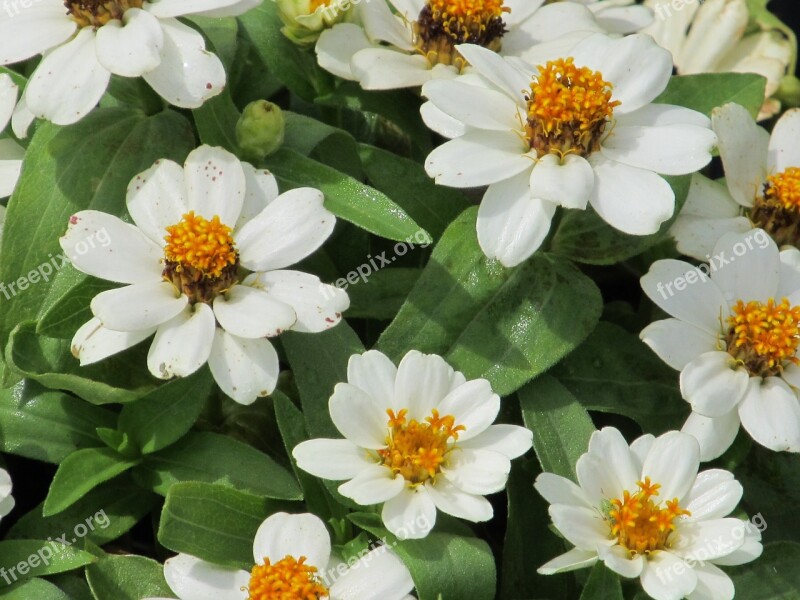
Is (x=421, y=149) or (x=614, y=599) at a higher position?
(x=421, y=149)

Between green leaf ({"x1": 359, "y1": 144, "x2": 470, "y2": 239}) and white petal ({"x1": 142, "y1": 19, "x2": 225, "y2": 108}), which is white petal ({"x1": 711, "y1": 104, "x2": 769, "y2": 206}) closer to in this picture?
green leaf ({"x1": 359, "y1": 144, "x2": 470, "y2": 239})


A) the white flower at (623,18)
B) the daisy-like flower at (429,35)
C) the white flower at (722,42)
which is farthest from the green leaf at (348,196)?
the white flower at (722,42)

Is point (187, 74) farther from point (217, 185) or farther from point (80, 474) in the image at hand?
point (80, 474)

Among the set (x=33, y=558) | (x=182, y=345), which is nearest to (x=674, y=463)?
(x=182, y=345)

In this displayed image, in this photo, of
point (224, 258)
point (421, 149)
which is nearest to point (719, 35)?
point (421, 149)

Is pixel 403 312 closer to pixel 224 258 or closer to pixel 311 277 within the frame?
pixel 311 277

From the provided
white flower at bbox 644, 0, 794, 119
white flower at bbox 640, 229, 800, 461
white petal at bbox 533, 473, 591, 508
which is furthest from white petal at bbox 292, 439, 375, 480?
white flower at bbox 644, 0, 794, 119

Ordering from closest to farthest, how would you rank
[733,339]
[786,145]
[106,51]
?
[106,51] < [733,339] < [786,145]
